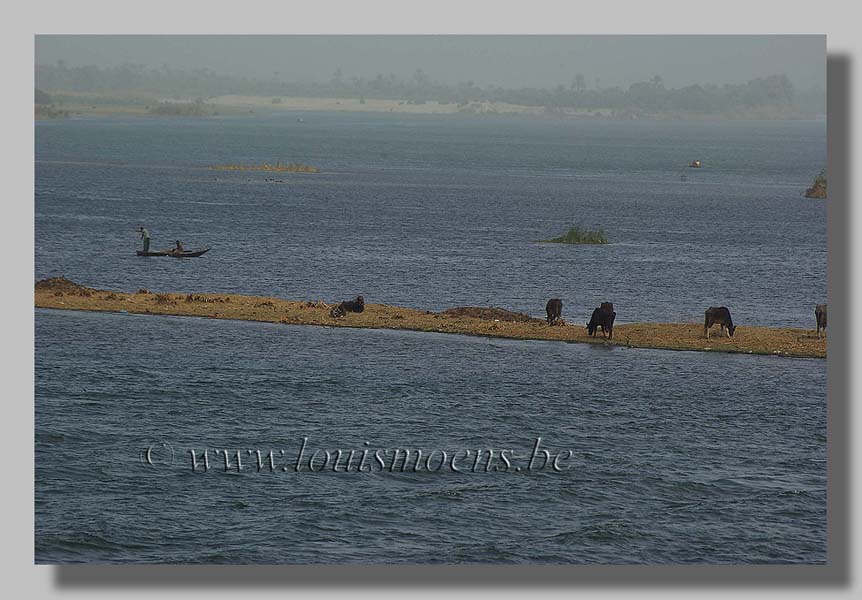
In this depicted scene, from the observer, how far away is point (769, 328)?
6781 centimetres

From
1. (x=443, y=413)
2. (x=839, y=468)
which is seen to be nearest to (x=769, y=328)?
(x=443, y=413)

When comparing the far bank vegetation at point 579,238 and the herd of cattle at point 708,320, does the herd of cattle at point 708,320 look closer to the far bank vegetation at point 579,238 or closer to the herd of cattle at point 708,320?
the herd of cattle at point 708,320

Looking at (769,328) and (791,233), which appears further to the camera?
(791,233)

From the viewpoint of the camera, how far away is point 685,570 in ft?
117

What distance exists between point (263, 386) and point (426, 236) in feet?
219

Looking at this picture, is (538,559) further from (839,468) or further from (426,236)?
(426,236)

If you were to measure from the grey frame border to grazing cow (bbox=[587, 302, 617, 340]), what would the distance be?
86.0ft

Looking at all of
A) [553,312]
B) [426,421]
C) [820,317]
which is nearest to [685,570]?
[426,421]

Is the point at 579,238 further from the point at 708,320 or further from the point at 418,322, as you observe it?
the point at 708,320

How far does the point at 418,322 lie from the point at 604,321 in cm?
927

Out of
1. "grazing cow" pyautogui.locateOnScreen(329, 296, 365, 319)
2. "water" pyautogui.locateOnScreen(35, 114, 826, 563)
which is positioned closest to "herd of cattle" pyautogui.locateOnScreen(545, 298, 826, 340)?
"water" pyautogui.locateOnScreen(35, 114, 826, 563)

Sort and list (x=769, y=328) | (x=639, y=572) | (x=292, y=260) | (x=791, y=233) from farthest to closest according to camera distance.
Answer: (x=791, y=233) < (x=292, y=260) < (x=769, y=328) < (x=639, y=572)

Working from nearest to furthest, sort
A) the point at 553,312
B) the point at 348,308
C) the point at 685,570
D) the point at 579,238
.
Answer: the point at 685,570 → the point at 553,312 → the point at 348,308 → the point at 579,238

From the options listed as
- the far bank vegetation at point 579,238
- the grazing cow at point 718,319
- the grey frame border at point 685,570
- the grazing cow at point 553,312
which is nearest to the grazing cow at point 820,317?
the grazing cow at point 718,319
